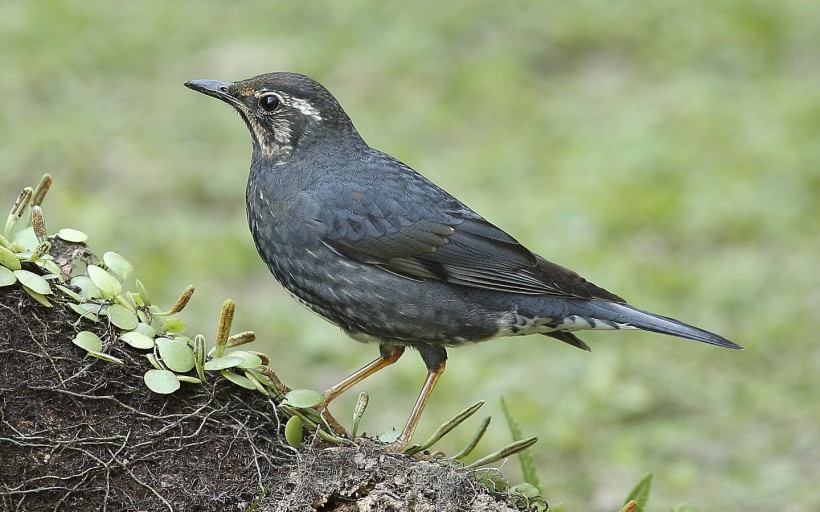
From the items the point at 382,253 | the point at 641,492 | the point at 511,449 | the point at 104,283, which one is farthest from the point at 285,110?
the point at 641,492

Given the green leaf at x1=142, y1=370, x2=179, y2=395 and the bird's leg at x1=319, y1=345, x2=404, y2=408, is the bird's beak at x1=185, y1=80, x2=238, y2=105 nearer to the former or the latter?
the bird's leg at x1=319, y1=345, x2=404, y2=408

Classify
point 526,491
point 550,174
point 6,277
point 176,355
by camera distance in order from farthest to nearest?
point 550,174, point 526,491, point 176,355, point 6,277

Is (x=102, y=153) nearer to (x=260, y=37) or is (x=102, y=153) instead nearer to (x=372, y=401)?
(x=260, y=37)

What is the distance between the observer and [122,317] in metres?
3.46

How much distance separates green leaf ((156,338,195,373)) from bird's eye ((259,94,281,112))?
65.2 inches

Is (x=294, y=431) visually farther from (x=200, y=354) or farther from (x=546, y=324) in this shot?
(x=546, y=324)

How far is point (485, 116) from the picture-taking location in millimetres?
11016

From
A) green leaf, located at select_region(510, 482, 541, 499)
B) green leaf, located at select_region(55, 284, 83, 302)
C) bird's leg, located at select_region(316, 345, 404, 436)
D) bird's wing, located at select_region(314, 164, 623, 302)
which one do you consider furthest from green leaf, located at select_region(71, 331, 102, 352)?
green leaf, located at select_region(510, 482, 541, 499)

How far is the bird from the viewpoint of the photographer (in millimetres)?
4449

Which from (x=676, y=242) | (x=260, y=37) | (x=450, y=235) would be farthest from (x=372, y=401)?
(x=260, y=37)

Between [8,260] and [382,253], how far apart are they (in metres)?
1.68

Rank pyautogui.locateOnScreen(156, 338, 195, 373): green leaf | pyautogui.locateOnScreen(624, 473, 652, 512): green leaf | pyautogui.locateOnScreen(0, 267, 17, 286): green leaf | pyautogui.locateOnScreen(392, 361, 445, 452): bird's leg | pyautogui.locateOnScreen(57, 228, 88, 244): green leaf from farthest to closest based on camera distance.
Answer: pyautogui.locateOnScreen(624, 473, 652, 512): green leaf → pyautogui.locateOnScreen(392, 361, 445, 452): bird's leg → pyautogui.locateOnScreen(57, 228, 88, 244): green leaf → pyautogui.locateOnScreen(156, 338, 195, 373): green leaf → pyautogui.locateOnScreen(0, 267, 17, 286): green leaf

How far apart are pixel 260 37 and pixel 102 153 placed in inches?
110

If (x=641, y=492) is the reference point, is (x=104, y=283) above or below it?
below
